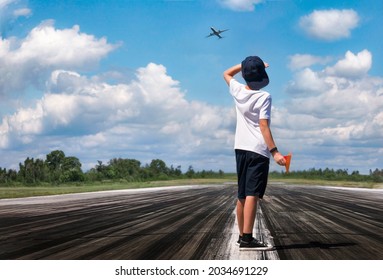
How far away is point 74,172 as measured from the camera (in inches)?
2160

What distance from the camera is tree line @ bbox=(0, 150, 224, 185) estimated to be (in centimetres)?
4641

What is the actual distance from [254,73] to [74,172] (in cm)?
5170

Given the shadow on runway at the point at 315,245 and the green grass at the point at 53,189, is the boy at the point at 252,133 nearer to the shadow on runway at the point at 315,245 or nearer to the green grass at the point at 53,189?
the shadow on runway at the point at 315,245

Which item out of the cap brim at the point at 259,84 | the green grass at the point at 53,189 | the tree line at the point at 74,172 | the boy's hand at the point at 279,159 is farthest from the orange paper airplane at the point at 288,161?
the tree line at the point at 74,172

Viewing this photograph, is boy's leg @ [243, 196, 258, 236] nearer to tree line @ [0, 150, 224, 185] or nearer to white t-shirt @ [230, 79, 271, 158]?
white t-shirt @ [230, 79, 271, 158]

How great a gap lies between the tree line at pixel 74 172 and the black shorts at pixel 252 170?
37682mm

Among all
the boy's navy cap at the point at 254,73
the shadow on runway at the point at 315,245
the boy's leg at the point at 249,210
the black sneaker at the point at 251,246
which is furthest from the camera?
the shadow on runway at the point at 315,245

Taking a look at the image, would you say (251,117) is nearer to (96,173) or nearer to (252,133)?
(252,133)

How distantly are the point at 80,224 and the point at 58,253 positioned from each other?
4.33 metres

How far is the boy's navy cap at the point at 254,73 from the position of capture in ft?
18.6

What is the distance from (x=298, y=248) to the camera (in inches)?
253

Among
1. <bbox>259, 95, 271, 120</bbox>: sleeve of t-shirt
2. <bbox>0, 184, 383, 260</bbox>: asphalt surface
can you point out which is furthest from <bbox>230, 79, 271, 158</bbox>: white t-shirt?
<bbox>0, 184, 383, 260</bbox>: asphalt surface
